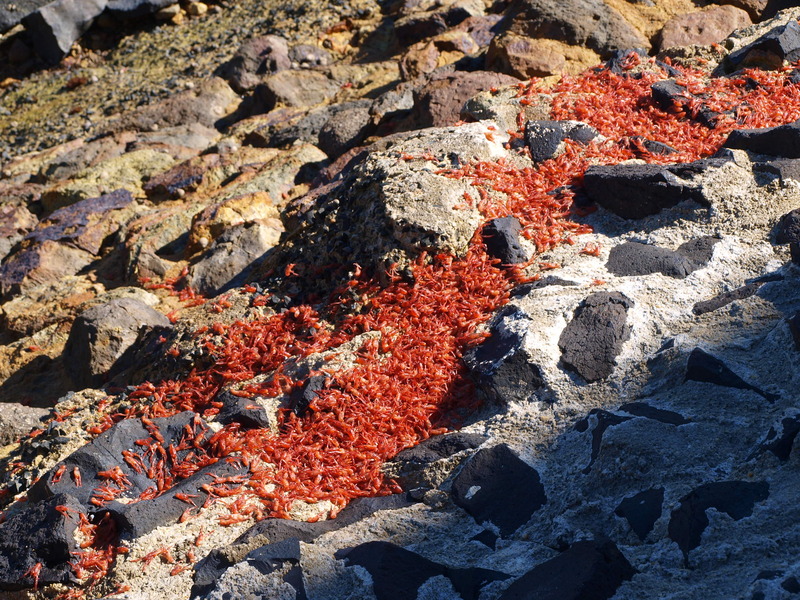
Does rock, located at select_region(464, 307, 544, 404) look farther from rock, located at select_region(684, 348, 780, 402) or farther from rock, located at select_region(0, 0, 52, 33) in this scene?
rock, located at select_region(0, 0, 52, 33)

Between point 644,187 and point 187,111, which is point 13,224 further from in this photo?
point 644,187

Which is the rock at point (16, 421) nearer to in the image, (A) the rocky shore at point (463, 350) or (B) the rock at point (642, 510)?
(A) the rocky shore at point (463, 350)

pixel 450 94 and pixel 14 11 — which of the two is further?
pixel 14 11

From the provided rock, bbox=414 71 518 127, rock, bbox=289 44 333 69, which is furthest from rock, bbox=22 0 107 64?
rock, bbox=414 71 518 127

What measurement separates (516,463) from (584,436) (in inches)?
16.9

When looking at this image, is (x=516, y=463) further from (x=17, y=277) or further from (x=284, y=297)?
(x=17, y=277)

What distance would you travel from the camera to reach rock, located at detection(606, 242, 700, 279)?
612cm

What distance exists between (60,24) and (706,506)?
19.5 meters

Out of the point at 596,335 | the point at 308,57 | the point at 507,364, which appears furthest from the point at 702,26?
the point at 308,57

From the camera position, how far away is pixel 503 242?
6.71 metres

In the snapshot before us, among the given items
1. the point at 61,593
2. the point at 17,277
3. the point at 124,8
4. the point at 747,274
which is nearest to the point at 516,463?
the point at 747,274

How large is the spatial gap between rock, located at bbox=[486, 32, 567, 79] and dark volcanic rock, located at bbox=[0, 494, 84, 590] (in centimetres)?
710

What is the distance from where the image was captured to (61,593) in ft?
17.1

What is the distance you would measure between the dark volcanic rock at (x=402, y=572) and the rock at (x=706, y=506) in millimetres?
880
